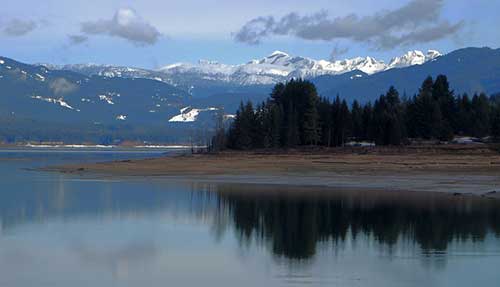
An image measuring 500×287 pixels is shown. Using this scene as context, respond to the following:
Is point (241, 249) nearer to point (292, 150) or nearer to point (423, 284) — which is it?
point (423, 284)

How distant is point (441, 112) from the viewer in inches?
4783

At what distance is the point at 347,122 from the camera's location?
122 meters

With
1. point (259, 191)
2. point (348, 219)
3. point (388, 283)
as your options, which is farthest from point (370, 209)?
point (388, 283)

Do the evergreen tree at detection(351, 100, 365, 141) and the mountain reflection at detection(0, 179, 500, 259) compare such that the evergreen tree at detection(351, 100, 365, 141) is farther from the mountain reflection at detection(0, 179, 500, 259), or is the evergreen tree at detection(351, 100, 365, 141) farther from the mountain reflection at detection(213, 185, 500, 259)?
the mountain reflection at detection(213, 185, 500, 259)

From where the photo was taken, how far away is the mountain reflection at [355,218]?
38.1 m

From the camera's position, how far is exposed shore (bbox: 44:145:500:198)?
231ft

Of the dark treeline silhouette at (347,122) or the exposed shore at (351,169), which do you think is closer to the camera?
the exposed shore at (351,169)

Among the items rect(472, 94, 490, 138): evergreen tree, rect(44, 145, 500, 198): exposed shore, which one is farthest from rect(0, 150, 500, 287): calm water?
rect(472, 94, 490, 138): evergreen tree

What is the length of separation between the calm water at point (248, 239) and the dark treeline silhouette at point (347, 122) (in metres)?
56.9

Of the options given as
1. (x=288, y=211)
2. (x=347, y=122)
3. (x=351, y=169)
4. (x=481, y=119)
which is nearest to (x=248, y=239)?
(x=288, y=211)

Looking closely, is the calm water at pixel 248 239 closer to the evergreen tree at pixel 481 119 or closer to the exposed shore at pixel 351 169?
the exposed shore at pixel 351 169

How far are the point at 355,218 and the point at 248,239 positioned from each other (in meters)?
9.35

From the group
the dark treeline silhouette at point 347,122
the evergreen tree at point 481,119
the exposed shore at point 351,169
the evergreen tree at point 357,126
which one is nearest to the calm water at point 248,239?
the exposed shore at point 351,169

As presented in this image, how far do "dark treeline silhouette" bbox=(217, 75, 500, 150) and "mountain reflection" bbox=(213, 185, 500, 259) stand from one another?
5791 cm
